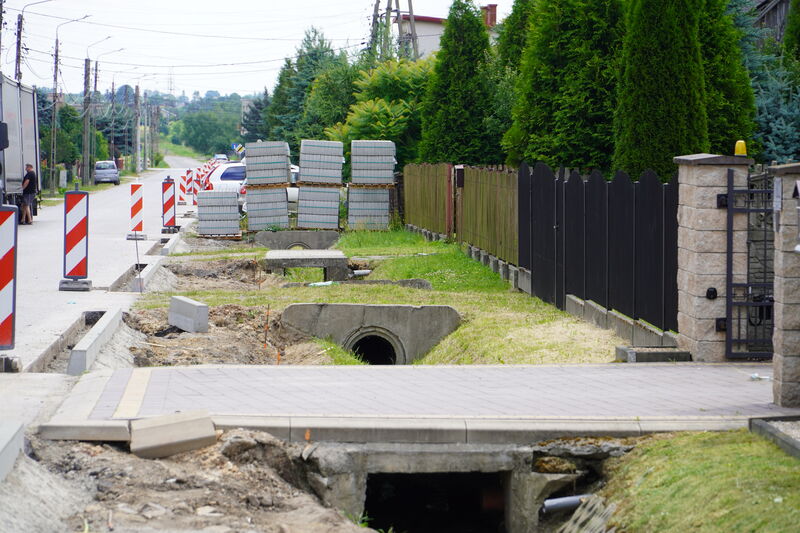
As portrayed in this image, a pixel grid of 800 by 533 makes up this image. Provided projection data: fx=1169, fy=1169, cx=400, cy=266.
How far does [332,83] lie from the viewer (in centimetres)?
4862

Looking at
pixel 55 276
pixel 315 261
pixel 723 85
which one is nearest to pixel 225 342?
pixel 55 276

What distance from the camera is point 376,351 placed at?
15.8 metres

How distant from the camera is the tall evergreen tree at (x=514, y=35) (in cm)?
3284

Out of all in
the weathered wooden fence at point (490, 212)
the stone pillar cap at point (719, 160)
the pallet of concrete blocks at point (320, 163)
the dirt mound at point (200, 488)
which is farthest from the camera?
the pallet of concrete blocks at point (320, 163)

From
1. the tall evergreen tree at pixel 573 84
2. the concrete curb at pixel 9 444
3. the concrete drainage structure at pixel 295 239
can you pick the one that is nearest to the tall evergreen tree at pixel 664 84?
the tall evergreen tree at pixel 573 84

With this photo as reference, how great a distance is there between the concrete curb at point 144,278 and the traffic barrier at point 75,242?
0.76m

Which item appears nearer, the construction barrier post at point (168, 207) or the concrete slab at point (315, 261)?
the concrete slab at point (315, 261)

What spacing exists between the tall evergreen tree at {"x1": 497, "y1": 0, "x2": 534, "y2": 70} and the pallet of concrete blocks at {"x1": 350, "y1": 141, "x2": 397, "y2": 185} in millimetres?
4494

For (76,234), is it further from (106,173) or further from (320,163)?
(106,173)

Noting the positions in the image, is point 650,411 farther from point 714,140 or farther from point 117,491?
point 714,140

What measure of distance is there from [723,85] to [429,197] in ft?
32.1

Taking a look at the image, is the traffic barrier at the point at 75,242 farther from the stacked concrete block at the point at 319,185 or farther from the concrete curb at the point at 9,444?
the stacked concrete block at the point at 319,185

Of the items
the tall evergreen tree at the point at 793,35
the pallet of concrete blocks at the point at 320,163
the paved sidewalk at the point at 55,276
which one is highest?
the tall evergreen tree at the point at 793,35

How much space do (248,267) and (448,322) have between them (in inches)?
311
